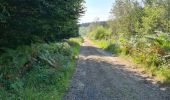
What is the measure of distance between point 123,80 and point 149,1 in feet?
57.8

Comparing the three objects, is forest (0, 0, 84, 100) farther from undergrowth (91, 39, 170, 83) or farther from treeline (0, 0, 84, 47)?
undergrowth (91, 39, 170, 83)

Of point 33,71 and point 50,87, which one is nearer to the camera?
point 50,87

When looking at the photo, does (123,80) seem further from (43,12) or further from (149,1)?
(149,1)

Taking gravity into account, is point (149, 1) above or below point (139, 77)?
above

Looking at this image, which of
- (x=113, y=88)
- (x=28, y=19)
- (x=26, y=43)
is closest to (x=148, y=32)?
(x=113, y=88)

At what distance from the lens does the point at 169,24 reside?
79.5 ft

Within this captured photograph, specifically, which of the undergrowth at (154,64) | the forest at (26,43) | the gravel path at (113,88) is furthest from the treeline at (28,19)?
the undergrowth at (154,64)

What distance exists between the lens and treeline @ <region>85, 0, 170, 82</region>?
16953 millimetres

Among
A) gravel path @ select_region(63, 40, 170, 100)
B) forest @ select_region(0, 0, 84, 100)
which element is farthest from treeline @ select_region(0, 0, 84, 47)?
gravel path @ select_region(63, 40, 170, 100)

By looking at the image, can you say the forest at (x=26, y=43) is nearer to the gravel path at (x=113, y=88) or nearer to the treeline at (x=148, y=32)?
the gravel path at (x=113, y=88)

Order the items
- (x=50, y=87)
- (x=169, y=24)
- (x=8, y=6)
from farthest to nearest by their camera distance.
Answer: (x=169, y=24), (x=50, y=87), (x=8, y=6)

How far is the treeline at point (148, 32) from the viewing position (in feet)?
55.6

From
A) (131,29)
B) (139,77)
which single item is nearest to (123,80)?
(139,77)

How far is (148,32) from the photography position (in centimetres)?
2630
